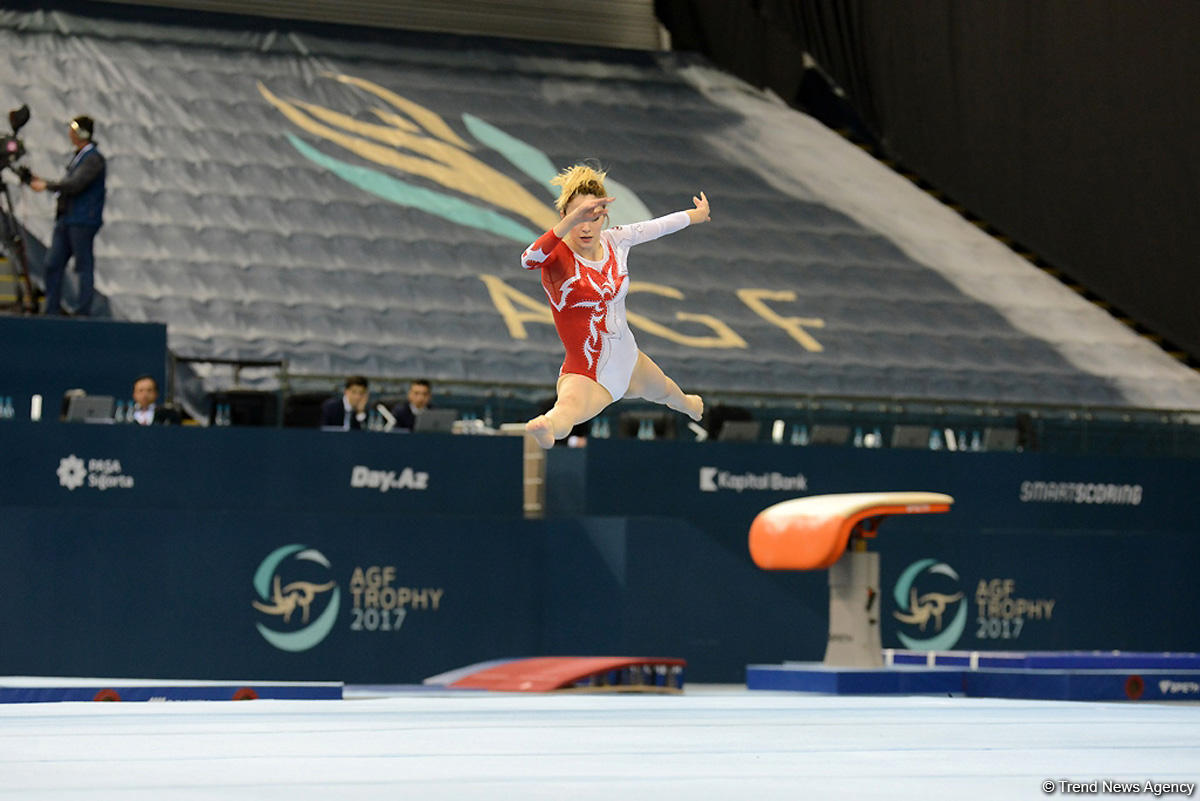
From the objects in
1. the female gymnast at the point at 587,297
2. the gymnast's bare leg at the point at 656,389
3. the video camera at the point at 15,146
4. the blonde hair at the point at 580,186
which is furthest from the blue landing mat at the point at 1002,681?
the video camera at the point at 15,146

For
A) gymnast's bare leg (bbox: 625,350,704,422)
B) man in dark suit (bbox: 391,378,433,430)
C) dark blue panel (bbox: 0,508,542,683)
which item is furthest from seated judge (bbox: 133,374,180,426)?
gymnast's bare leg (bbox: 625,350,704,422)

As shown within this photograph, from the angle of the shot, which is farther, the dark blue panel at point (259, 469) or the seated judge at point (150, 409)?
the seated judge at point (150, 409)

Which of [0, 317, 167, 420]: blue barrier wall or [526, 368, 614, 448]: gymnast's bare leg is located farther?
[0, 317, 167, 420]: blue barrier wall

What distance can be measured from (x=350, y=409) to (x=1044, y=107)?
10207 millimetres

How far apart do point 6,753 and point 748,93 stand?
17.8 metres

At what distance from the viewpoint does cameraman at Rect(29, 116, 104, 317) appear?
11484 millimetres

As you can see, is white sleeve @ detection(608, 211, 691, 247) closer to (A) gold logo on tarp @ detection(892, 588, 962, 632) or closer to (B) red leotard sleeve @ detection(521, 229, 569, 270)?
(B) red leotard sleeve @ detection(521, 229, 569, 270)

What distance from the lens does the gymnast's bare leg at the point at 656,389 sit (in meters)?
5.64

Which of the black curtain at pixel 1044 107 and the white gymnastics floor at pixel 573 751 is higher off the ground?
the black curtain at pixel 1044 107

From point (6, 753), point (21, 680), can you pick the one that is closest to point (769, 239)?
point (21, 680)

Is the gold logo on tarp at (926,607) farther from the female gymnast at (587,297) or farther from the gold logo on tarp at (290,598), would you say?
the female gymnast at (587,297)

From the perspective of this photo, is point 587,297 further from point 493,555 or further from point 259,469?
point 493,555

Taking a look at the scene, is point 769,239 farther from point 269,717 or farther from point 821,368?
point 269,717

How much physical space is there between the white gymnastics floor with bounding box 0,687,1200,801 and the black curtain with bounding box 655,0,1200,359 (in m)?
11.9
